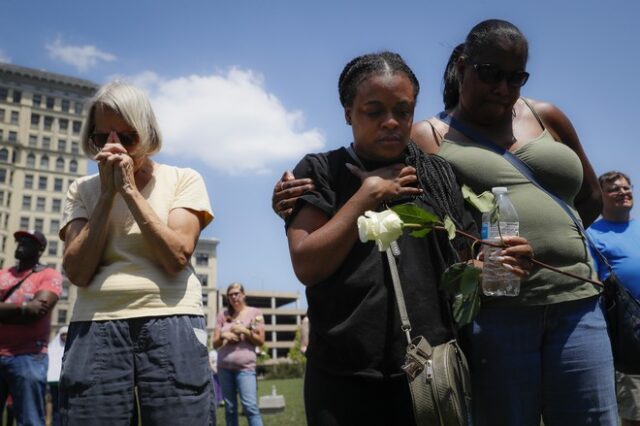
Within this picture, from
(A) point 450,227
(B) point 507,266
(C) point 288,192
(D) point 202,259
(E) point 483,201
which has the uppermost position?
(D) point 202,259

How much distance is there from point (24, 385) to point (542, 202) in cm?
550

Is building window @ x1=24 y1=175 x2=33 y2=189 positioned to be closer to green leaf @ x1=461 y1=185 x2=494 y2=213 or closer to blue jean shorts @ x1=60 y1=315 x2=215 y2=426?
blue jean shorts @ x1=60 y1=315 x2=215 y2=426

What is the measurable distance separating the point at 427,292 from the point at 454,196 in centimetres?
39

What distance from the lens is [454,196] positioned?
2201 mm

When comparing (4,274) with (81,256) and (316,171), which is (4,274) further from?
(316,171)

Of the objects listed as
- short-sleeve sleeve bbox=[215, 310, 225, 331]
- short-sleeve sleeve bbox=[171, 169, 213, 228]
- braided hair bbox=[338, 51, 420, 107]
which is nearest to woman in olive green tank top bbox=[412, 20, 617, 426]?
braided hair bbox=[338, 51, 420, 107]

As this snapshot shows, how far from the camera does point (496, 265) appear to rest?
6.77 feet

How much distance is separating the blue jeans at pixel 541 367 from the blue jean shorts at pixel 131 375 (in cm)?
115

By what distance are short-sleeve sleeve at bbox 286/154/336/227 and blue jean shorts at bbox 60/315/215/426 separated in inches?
32.9

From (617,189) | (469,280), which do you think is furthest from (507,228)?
(617,189)

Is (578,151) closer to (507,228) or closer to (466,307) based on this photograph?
(507,228)

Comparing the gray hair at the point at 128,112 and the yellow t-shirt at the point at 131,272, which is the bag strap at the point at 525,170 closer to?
the yellow t-shirt at the point at 131,272

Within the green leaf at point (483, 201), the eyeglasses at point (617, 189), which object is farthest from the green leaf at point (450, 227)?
the eyeglasses at point (617, 189)

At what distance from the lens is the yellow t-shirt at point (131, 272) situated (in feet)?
8.30
